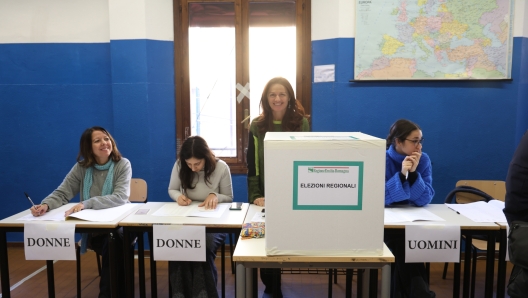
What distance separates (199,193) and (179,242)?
580 mm

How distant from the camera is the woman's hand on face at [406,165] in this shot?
231cm

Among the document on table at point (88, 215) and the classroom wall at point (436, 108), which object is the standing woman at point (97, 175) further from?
the classroom wall at point (436, 108)

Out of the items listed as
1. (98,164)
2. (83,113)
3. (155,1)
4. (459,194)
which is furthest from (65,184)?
(459,194)

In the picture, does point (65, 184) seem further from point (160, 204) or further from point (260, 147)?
point (260, 147)

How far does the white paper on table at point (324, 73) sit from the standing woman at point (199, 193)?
128 cm

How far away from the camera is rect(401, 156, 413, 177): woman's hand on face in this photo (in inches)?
90.8

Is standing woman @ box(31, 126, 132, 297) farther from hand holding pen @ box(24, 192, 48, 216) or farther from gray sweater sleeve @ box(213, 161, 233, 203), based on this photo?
gray sweater sleeve @ box(213, 161, 233, 203)

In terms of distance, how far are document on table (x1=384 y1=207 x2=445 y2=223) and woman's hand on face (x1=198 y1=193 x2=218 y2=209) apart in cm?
99

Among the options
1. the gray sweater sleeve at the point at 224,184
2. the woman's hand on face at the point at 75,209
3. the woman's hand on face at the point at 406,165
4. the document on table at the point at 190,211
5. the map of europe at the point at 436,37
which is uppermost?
the map of europe at the point at 436,37

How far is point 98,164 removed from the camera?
8.86 ft

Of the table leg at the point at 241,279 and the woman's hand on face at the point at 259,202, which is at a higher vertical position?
the woman's hand on face at the point at 259,202

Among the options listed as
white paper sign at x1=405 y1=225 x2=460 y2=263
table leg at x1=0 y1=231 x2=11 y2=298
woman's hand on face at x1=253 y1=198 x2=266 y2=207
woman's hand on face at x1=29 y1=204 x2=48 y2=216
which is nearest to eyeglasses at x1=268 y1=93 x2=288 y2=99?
woman's hand on face at x1=253 y1=198 x2=266 y2=207

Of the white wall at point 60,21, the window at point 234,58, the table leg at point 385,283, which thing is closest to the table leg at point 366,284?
the table leg at point 385,283

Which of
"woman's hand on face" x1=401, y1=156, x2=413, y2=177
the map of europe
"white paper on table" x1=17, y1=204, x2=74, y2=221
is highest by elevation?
the map of europe
